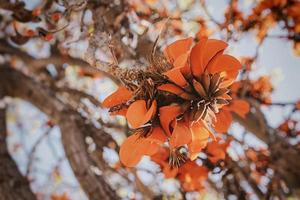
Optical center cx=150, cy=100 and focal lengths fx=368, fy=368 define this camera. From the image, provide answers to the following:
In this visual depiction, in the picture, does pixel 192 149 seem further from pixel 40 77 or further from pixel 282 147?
pixel 40 77

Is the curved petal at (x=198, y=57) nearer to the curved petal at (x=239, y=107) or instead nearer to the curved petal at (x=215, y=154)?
the curved petal at (x=239, y=107)

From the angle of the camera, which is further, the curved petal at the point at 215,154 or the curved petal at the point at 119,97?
the curved petal at the point at 215,154

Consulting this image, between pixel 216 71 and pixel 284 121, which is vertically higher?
pixel 216 71

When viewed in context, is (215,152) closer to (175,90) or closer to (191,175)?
(191,175)

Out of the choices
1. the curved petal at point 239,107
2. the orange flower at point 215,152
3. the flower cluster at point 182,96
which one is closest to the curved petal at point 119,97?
the flower cluster at point 182,96

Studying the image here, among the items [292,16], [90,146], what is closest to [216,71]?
[90,146]

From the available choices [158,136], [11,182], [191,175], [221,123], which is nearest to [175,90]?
[158,136]
